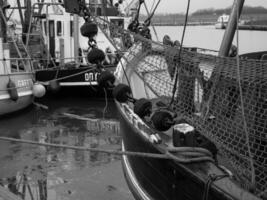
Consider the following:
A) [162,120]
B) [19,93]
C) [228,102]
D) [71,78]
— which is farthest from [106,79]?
[71,78]

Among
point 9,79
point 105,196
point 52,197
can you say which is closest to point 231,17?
point 105,196

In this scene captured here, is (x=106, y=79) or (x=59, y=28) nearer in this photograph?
(x=106, y=79)

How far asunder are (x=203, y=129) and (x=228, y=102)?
347 millimetres

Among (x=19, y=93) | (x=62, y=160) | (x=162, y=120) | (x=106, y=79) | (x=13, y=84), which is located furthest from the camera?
(x=19, y=93)

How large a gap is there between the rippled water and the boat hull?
266 mm

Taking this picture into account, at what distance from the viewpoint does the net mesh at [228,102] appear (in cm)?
329

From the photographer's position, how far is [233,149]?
11.3 ft

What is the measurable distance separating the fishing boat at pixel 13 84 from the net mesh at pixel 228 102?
22.8ft

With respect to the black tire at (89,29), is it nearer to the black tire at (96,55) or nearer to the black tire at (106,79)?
the black tire at (96,55)

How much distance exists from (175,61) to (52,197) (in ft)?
9.17

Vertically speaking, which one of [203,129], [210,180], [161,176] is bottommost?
[161,176]

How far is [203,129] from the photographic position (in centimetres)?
376

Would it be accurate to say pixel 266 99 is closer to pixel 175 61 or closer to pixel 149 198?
pixel 175 61

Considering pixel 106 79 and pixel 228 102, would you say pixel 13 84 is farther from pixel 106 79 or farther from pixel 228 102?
pixel 228 102
